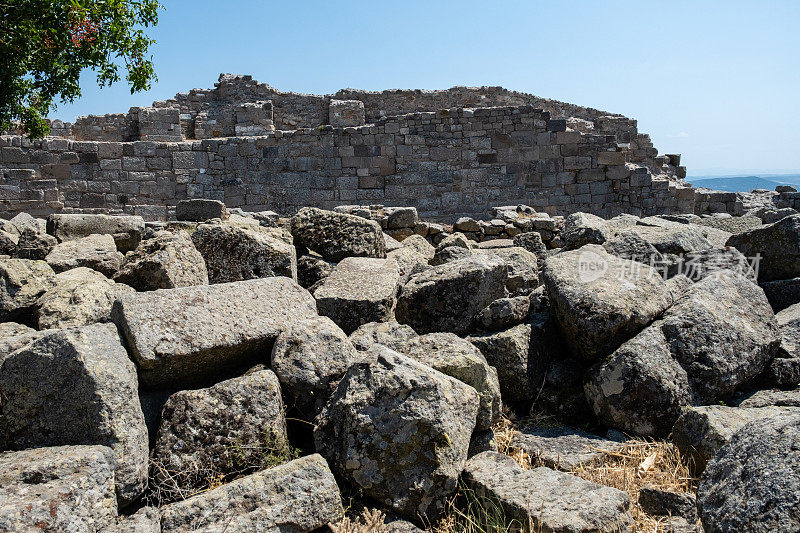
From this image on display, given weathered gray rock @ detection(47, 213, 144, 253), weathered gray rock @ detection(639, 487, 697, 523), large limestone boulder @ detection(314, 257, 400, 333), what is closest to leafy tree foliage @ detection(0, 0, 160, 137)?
weathered gray rock @ detection(47, 213, 144, 253)

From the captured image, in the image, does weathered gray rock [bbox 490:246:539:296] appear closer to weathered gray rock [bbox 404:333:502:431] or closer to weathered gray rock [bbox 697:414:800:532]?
weathered gray rock [bbox 404:333:502:431]

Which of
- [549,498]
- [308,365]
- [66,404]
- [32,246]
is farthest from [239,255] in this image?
[549,498]

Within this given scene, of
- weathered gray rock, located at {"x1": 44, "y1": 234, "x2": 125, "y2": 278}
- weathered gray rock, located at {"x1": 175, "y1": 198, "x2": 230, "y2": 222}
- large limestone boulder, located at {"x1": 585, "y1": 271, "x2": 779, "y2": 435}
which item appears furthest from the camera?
weathered gray rock, located at {"x1": 175, "y1": 198, "x2": 230, "y2": 222}

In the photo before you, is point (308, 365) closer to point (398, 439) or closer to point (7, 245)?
point (398, 439)

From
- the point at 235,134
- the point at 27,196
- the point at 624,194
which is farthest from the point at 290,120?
the point at 624,194

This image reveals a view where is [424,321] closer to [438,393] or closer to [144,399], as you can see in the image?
[438,393]

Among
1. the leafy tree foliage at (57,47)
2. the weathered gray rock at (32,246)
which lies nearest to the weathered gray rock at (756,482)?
the weathered gray rock at (32,246)

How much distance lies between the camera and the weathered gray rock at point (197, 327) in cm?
290

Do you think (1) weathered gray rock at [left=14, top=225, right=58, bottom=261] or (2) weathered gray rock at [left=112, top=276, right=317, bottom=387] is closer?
(2) weathered gray rock at [left=112, top=276, right=317, bottom=387]

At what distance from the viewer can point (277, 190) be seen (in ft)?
36.6

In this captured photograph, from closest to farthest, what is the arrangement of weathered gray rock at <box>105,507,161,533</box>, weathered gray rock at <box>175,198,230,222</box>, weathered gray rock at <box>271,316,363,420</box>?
weathered gray rock at <box>105,507,161,533</box> → weathered gray rock at <box>271,316,363,420</box> → weathered gray rock at <box>175,198,230,222</box>

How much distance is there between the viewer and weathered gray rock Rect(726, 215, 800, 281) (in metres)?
4.52

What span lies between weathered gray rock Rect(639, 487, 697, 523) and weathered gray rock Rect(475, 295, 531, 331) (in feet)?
4.44

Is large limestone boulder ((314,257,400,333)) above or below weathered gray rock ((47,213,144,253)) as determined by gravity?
below
